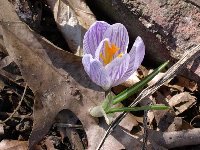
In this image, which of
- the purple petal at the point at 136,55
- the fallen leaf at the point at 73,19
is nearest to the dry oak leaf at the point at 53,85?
the fallen leaf at the point at 73,19

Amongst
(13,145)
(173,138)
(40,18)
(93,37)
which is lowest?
(13,145)

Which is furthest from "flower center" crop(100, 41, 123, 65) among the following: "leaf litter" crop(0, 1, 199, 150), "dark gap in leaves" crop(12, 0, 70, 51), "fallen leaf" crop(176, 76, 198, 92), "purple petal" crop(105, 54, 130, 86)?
"fallen leaf" crop(176, 76, 198, 92)

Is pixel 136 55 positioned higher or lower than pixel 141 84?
higher

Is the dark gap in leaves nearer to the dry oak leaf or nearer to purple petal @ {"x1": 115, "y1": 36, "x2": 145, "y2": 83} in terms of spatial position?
the dry oak leaf

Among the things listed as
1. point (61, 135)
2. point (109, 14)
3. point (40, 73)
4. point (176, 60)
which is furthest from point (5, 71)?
point (176, 60)

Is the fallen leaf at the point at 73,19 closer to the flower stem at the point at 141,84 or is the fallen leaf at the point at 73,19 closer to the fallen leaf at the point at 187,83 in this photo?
the flower stem at the point at 141,84

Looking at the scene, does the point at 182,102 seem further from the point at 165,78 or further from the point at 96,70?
the point at 96,70

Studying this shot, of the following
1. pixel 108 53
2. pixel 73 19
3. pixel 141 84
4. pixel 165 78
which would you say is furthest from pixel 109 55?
pixel 73 19
